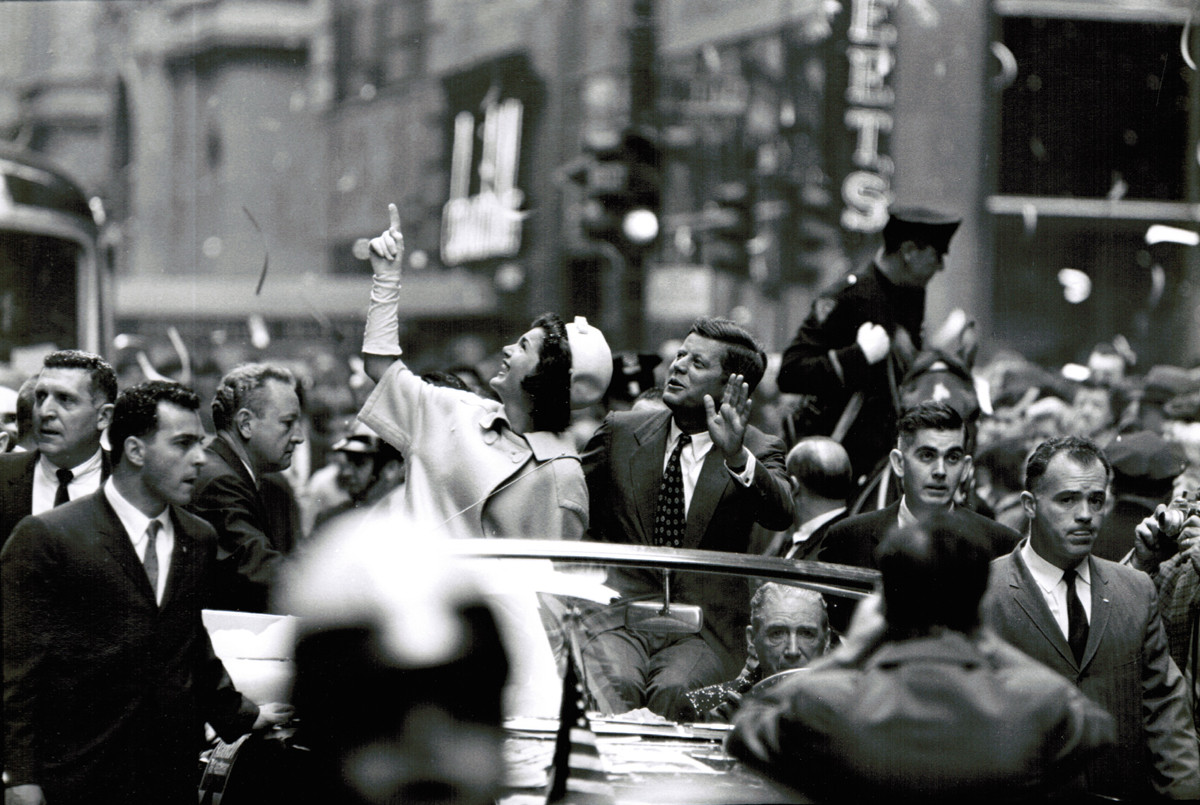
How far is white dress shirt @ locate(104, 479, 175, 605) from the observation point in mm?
4324

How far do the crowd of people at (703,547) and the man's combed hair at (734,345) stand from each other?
0.01 m

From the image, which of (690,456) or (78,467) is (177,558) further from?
(690,456)

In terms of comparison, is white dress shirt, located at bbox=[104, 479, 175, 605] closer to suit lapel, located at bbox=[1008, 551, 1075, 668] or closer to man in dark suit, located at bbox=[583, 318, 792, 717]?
man in dark suit, located at bbox=[583, 318, 792, 717]

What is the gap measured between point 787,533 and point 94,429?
2.87 m

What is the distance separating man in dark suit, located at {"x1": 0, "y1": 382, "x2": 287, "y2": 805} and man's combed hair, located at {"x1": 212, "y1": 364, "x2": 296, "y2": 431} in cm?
133

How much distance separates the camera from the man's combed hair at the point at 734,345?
590 cm

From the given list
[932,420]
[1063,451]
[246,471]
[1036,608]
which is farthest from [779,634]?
[246,471]

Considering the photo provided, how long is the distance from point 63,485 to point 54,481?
4cm

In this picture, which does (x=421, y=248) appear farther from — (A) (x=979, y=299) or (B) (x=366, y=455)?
(B) (x=366, y=455)

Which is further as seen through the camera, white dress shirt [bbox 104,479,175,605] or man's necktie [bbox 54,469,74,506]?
man's necktie [bbox 54,469,74,506]

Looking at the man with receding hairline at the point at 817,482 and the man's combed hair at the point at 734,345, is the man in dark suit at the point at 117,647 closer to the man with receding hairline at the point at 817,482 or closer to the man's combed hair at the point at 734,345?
the man's combed hair at the point at 734,345

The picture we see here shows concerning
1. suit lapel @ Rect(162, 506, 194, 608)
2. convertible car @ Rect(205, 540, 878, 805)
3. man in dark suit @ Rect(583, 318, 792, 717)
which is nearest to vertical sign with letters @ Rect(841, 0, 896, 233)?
man in dark suit @ Rect(583, 318, 792, 717)

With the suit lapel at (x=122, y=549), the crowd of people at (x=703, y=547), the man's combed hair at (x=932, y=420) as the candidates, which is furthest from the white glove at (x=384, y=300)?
the man's combed hair at (x=932, y=420)

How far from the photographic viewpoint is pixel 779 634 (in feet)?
14.4
